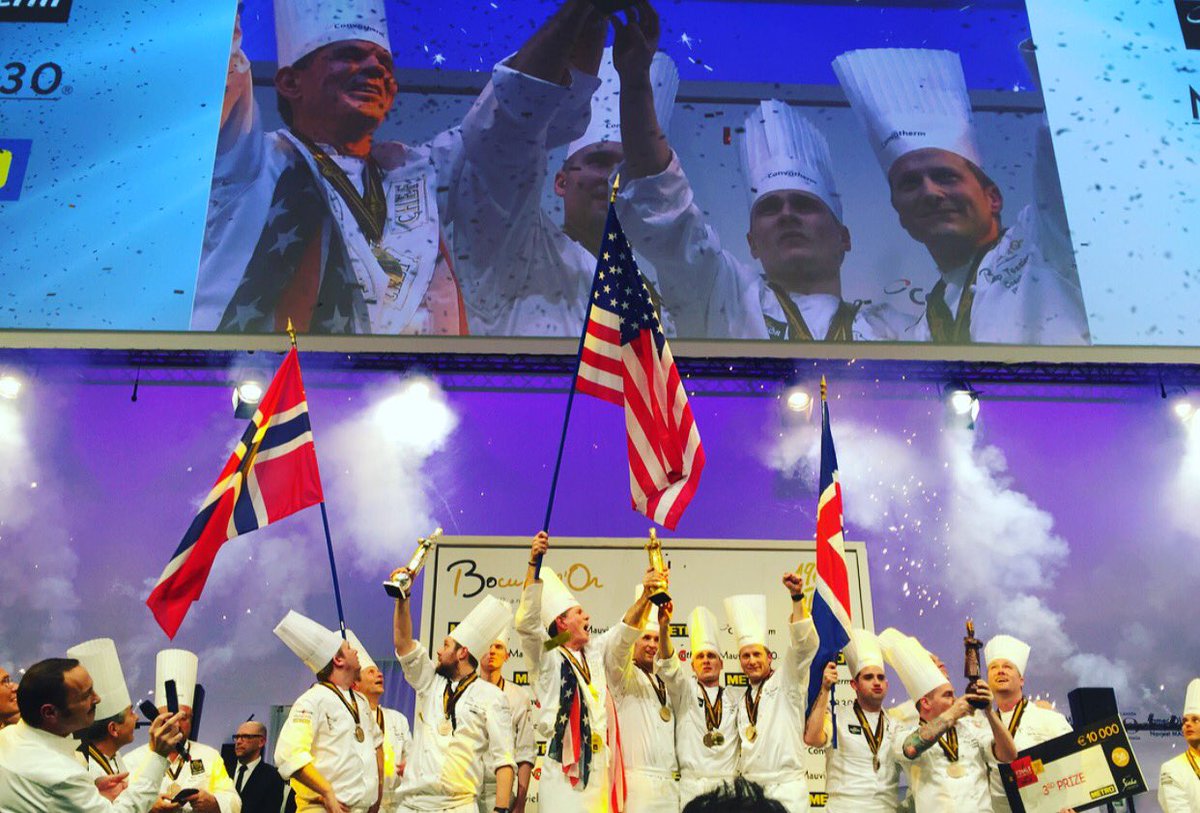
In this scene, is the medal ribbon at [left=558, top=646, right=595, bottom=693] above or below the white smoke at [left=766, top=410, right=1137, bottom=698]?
below

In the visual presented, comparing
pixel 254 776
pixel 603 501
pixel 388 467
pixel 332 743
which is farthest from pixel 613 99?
pixel 254 776

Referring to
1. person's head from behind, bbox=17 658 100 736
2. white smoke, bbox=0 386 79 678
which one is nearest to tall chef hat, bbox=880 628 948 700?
person's head from behind, bbox=17 658 100 736

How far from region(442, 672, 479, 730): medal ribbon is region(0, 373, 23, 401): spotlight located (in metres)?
5.04

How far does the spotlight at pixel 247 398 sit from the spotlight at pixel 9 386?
1730mm

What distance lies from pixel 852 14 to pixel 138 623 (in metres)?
6.86

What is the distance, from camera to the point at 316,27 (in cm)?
840

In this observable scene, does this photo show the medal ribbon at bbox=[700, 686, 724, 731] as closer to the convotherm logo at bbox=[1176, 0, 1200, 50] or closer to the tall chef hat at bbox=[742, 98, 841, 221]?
the tall chef hat at bbox=[742, 98, 841, 221]

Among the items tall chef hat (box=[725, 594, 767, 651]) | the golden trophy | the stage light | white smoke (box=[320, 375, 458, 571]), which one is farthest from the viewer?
the stage light

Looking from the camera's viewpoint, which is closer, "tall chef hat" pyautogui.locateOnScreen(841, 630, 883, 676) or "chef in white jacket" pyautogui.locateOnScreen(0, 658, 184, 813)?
"chef in white jacket" pyautogui.locateOnScreen(0, 658, 184, 813)

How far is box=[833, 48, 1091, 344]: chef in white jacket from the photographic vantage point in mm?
7891

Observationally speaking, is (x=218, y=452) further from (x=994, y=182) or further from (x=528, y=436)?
(x=994, y=182)

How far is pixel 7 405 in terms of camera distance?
921 centimetres

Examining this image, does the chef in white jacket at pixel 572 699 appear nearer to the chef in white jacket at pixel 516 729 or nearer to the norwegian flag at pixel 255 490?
the chef in white jacket at pixel 516 729

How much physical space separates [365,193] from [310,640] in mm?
3281
